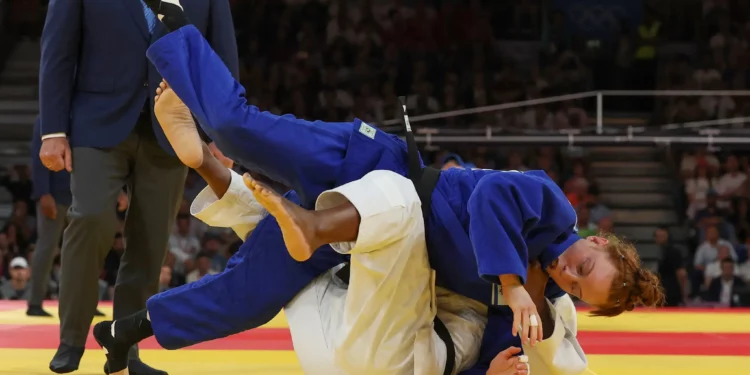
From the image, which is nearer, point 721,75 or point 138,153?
point 138,153

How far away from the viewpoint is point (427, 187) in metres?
3.03

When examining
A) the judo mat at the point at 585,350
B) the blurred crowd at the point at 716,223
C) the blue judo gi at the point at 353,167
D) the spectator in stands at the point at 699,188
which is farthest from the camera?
the spectator in stands at the point at 699,188

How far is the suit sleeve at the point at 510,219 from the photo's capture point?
8.95 feet

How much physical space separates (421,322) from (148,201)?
1279mm

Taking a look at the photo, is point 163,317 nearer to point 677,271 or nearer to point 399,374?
point 399,374

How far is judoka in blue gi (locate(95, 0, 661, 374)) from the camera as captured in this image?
9.78ft

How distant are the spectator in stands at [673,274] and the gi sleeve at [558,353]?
6.40 meters

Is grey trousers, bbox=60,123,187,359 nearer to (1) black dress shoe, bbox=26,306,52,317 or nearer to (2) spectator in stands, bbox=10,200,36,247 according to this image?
(1) black dress shoe, bbox=26,306,52,317

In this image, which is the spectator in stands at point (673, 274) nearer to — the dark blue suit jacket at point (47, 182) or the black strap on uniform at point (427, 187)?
the dark blue suit jacket at point (47, 182)

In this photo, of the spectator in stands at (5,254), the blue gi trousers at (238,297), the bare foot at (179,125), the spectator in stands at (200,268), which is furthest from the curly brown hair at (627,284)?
the spectator in stands at (5,254)

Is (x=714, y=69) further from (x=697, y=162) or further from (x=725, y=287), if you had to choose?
(x=725, y=287)

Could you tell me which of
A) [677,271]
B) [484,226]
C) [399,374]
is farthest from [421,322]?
[677,271]

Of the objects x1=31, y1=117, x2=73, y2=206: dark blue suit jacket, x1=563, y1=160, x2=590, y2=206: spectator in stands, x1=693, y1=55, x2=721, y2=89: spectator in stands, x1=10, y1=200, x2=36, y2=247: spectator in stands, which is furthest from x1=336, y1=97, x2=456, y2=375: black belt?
x1=693, y1=55, x2=721, y2=89: spectator in stands

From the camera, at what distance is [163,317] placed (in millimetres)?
3170
